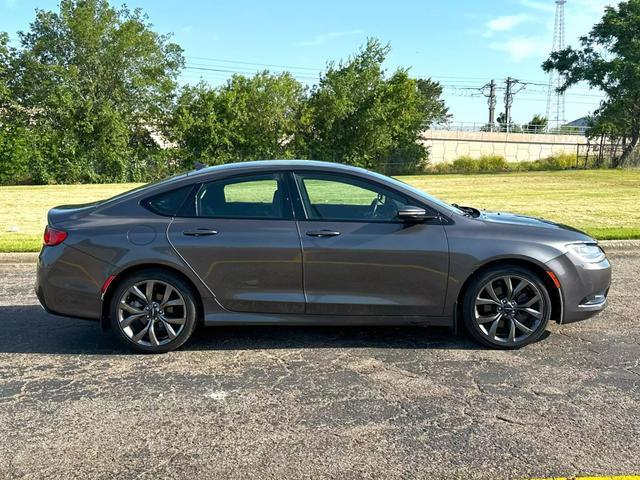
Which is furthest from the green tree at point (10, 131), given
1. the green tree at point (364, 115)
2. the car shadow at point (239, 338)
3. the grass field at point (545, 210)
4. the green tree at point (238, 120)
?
the car shadow at point (239, 338)

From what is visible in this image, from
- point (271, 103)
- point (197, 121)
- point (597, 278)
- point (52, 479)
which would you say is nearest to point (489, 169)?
point (271, 103)

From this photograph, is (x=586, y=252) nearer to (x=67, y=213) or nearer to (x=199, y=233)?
(x=199, y=233)

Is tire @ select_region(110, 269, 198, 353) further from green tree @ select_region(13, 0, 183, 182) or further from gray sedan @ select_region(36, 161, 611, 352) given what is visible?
green tree @ select_region(13, 0, 183, 182)

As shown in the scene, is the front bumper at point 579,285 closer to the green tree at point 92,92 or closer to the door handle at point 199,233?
the door handle at point 199,233

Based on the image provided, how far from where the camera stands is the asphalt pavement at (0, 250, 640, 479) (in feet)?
10.2

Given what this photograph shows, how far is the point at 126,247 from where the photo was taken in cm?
470

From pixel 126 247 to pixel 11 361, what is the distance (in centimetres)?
130

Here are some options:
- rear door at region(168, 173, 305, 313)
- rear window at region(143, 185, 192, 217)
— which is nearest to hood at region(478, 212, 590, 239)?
rear door at region(168, 173, 305, 313)

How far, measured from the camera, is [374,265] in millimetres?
4727

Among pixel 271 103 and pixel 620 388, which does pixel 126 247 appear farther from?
pixel 271 103

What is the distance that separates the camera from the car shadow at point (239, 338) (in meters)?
5.00

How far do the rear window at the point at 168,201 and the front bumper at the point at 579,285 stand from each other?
3081 mm

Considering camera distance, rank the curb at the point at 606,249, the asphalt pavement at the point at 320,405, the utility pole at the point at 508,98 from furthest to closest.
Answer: the utility pole at the point at 508,98 → the curb at the point at 606,249 → the asphalt pavement at the point at 320,405

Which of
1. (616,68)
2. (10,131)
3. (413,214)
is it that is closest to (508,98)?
(616,68)
